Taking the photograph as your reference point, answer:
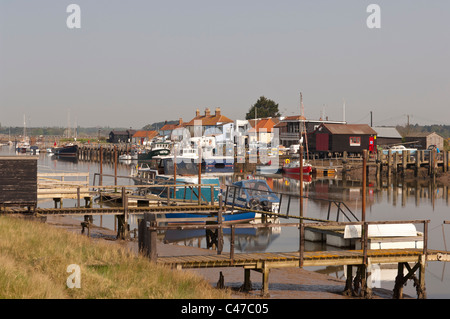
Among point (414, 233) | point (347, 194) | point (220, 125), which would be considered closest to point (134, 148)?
point (220, 125)

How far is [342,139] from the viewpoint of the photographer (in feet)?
303

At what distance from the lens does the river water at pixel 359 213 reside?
891 inches

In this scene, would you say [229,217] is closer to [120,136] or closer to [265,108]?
[265,108]

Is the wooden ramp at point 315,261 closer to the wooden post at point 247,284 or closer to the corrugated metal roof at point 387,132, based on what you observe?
the wooden post at point 247,284

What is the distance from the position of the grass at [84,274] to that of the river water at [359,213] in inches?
365

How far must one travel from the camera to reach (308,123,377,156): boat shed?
92.2 meters

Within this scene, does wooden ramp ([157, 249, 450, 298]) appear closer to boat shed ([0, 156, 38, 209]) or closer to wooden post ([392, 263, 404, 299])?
wooden post ([392, 263, 404, 299])

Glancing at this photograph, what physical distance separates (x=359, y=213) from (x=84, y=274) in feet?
101

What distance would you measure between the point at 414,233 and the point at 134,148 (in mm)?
113037

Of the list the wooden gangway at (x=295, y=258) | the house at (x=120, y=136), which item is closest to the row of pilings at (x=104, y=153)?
the house at (x=120, y=136)

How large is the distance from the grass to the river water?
30.4ft

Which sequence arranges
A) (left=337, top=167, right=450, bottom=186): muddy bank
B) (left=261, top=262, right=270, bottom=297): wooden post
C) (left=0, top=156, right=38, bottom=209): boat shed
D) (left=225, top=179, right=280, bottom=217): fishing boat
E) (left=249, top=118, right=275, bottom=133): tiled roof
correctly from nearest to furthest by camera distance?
(left=261, top=262, right=270, bottom=297): wooden post < (left=0, top=156, right=38, bottom=209): boat shed < (left=225, top=179, right=280, bottom=217): fishing boat < (left=337, top=167, right=450, bottom=186): muddy bank < (left=249, top=118, right=275, bottom=133): tiled roof

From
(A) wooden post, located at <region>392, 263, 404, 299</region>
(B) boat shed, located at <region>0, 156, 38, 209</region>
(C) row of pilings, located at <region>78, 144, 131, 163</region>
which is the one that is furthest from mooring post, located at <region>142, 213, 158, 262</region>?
(C) row of pilings, located at <region>78, 144, 131, 163</region>
